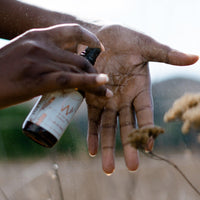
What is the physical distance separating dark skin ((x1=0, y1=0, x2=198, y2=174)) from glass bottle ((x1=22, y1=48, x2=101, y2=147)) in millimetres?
76

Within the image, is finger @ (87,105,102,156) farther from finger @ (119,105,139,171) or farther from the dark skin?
finger @ (119,105,139,171)

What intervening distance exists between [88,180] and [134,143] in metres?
0.86

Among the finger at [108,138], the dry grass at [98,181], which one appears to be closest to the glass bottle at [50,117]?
the finger at [108,138]

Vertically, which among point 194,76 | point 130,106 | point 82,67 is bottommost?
point 130,106

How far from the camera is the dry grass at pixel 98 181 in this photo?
1.36m

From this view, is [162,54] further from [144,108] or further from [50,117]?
[50,117]

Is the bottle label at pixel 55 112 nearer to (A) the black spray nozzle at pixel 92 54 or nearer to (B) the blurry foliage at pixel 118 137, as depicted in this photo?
(A) the black spray nozzle at pixel 92 54

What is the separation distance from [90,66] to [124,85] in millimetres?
377

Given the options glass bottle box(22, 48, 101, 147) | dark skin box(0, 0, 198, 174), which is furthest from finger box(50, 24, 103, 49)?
glass bottle box(22, 48, 101, 147)

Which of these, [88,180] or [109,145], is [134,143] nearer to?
[109,145]

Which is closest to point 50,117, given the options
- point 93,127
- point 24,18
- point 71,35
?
point 71,35

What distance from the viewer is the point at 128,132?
118 cm

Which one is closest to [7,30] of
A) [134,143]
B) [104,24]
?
[104,24]

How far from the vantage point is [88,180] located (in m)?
1.59
